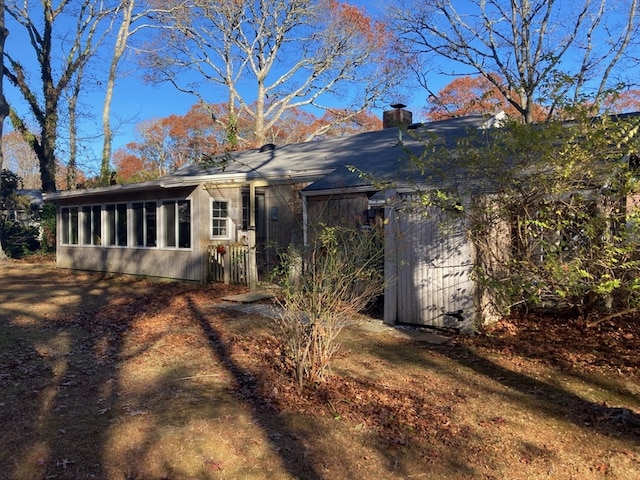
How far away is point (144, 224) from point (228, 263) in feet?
10.7

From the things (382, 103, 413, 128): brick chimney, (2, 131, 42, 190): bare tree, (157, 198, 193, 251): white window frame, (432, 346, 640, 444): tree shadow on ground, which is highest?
(2, 131, 42, 190): bare tree

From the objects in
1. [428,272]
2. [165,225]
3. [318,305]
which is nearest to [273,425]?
[318,305]

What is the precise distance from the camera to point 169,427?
395 centimetres

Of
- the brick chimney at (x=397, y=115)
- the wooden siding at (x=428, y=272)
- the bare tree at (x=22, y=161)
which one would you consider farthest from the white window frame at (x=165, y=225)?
the bare tree at (x=22, y=161)

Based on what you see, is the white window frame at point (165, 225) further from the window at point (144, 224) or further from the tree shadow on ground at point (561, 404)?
the tree shadow on ground at point (561, 404)

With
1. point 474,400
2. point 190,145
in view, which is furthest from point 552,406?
point 190,145

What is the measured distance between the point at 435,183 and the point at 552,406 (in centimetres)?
309

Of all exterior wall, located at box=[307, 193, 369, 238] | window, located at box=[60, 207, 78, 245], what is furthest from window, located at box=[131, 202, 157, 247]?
exterior wall, located at box=[307, 193, 369, 238]

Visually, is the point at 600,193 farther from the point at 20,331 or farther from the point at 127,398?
the point at 20,331

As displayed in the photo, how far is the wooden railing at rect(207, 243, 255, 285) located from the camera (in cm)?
1217

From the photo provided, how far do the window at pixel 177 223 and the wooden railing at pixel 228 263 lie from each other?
0.86m

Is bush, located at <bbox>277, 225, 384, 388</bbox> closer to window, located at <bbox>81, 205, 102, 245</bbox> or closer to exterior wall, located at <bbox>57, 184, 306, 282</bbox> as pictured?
exterior wall, located at <bbox>57, 184, 306, 282</bbox>

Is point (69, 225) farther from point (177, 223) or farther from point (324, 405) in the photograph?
point (324, 405)

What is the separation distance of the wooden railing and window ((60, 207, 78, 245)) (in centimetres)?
649
